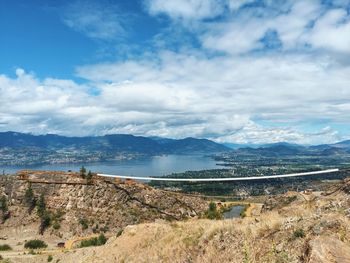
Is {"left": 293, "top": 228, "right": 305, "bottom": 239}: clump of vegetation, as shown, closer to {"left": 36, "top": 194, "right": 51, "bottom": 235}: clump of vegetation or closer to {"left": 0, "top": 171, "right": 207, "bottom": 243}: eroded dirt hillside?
{"left": 0, "top": 171, "right": 207, "bottom": 243}: eroded dirt hillside

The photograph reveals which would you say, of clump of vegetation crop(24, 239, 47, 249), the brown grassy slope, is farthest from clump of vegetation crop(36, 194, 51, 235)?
the brown grassy slope

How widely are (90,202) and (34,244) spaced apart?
12.9m

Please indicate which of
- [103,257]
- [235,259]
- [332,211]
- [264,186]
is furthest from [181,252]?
[264,186]

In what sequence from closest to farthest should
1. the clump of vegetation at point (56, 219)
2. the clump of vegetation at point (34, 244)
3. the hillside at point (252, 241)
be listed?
the hillside at point (252, 241) → the clump of vegetation at point (34, 244) → the clump of vegetation at point (56, 219)

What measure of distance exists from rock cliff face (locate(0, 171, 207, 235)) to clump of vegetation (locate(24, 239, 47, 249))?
188 inches

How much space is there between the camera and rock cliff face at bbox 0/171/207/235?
57719mm

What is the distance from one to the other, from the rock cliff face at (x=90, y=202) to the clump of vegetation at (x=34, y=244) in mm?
4764

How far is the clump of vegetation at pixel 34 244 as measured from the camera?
49088 mm

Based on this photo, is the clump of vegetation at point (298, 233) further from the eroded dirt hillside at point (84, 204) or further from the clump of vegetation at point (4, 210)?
the clump of vegetation at point (4, 210)

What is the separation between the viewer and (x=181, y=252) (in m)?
17.8

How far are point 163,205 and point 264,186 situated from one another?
385 ft

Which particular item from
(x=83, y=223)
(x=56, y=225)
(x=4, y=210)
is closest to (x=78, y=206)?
(x=83, y=223)

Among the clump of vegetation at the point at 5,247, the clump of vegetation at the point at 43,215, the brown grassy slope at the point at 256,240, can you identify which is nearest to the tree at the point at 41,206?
the clump of vegetation at the point at 43,215

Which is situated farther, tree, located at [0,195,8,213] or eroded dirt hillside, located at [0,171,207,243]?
tree, located at [0,195,8,213]
